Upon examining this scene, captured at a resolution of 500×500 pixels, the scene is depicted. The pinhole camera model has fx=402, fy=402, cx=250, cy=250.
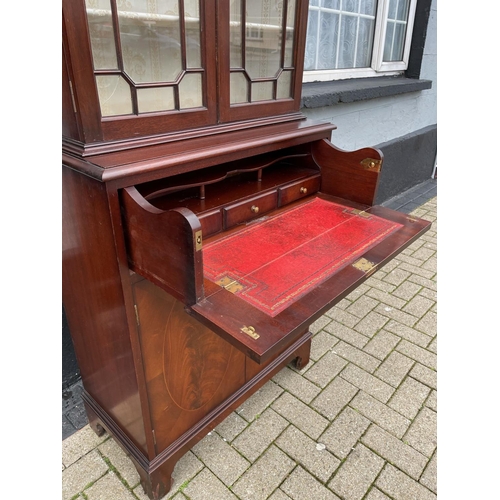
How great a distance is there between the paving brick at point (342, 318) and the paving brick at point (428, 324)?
42cm

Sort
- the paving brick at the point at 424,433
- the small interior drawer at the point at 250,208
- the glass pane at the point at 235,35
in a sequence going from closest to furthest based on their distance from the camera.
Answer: the glass pane at the point at 235,35 → the small interior drawer at the point at 250,208 → the paving brick at the point at 424,433

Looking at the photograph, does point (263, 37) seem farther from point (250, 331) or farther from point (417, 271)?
point (417, 271)

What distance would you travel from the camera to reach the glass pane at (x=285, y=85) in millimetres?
1603

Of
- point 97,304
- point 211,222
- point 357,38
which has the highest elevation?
point 357,38

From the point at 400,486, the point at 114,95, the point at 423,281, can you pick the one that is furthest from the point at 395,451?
the point at 114,95

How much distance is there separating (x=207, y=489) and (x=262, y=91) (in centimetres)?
165

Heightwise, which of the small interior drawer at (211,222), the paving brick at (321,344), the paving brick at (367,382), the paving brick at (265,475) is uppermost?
the small interior drawer at (211,222)

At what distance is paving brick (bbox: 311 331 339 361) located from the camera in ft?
8.08

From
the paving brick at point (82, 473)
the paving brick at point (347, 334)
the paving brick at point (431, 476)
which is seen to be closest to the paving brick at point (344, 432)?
the paving brick at point (431, 476)

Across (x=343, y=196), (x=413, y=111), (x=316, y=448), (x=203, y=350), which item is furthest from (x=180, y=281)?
(x=413, y=111)

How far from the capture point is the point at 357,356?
2.44m

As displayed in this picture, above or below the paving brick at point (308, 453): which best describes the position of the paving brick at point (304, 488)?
below

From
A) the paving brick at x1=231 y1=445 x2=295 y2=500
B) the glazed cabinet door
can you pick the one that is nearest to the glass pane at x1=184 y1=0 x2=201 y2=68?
the glazed cabinet door

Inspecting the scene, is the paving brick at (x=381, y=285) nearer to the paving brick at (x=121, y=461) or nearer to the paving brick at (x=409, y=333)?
the paving brick at (x=409, y=333)
